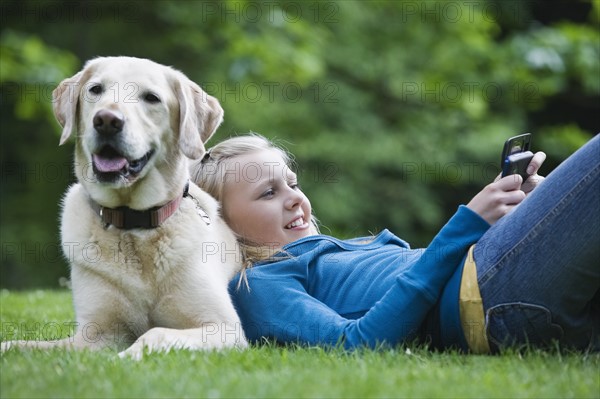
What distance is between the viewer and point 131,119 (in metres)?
3.82

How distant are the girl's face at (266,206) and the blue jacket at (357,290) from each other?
0.25 m

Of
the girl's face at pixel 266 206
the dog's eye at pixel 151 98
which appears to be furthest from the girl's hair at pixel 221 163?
the dog's eye at pixel 151 98

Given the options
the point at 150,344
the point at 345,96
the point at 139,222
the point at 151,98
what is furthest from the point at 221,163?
the point at 345,96

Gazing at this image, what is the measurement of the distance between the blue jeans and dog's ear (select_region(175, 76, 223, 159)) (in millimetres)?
1493

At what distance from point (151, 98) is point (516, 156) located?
1731 mm

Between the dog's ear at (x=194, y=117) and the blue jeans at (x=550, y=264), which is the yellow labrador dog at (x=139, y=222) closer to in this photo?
the dog's ear at (x=194, y=117)

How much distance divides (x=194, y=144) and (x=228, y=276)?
2.21ft

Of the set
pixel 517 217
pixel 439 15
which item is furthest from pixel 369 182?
pixel 517 217

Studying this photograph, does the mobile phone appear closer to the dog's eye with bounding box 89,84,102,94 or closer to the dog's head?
the dog's head

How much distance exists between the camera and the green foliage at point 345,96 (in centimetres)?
1223

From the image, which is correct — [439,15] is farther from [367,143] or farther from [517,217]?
[517,217]

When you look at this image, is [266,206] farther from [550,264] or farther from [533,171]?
[550,264]

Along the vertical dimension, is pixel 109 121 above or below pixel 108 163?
above

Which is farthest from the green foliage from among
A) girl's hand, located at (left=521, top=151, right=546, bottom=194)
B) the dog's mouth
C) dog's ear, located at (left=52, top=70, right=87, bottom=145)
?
girl's hand, located at (left=521, top=151, right=546, bottom=194)
